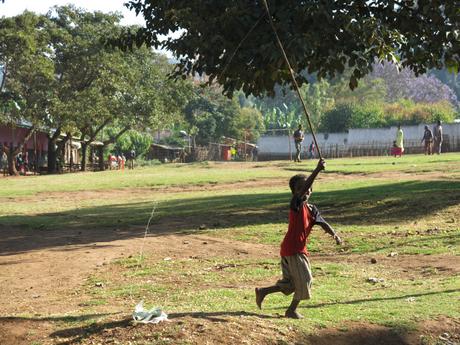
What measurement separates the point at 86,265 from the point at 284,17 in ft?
19.4

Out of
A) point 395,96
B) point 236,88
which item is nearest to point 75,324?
point 236,88

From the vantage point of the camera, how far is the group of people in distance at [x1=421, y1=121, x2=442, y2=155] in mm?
39316

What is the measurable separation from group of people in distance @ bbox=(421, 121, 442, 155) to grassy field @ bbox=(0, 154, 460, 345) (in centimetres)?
1331

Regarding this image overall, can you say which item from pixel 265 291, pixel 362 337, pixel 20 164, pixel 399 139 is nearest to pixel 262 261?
pixel 265 291

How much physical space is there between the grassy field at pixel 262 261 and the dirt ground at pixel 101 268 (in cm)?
3

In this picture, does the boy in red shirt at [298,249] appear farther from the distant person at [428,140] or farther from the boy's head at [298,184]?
the distant person at [428,140]

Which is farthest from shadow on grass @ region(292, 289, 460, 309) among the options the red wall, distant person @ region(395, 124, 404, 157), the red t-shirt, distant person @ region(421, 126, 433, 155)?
the red wall

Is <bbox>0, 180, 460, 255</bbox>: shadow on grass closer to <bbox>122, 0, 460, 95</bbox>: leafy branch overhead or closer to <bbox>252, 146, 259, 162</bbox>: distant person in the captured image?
<bbox>122, 0, 460, 95</bbox>: leafy branch overhead

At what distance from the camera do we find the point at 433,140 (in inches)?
1651

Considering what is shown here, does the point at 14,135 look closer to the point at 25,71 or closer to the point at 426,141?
the point at 25,71

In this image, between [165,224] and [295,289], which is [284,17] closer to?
[295,289]

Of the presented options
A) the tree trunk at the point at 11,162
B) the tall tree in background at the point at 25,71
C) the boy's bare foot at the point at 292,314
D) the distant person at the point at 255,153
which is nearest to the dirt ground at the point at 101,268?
the boy's bare foot at the point at 292,314

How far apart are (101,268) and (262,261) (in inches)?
107

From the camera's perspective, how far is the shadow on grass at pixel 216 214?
53.7ft
